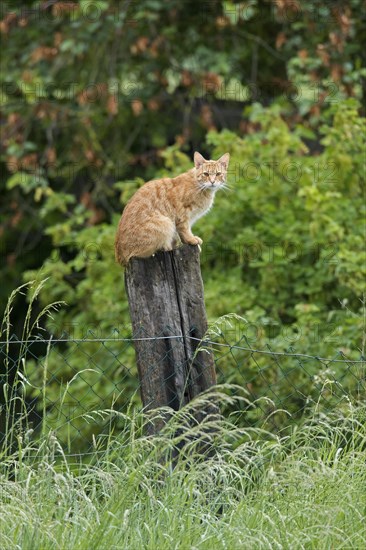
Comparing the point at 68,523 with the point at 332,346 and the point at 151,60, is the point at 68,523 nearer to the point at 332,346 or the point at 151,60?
the point at 332,346

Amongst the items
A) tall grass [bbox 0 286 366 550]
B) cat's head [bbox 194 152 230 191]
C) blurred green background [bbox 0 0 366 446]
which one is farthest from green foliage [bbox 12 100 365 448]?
tall grass [bbox 0 286 366 550]

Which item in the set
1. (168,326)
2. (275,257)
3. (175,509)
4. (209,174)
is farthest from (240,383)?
(175,509)

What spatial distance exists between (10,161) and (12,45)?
1317mm

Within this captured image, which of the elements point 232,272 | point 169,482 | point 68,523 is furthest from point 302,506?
point 232,272

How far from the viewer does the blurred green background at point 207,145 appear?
7602mm

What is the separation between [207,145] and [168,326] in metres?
5.88

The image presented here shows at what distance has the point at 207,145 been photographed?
394 inches

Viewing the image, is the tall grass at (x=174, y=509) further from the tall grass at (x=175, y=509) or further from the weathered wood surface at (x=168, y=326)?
the weathered wood surface at (x=168, y=326)

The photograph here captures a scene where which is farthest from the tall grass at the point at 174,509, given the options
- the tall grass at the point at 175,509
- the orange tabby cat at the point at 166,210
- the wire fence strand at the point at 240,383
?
the orange tabby cat at the point at 166,210

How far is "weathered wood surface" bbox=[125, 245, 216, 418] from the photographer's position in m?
4.29

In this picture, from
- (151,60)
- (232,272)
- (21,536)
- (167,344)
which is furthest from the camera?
(151,60)

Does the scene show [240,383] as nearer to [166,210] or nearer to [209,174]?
[209,174]

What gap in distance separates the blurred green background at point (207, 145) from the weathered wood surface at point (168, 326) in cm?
245

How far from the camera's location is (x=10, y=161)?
32.5ft
